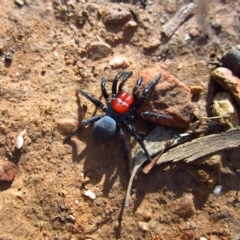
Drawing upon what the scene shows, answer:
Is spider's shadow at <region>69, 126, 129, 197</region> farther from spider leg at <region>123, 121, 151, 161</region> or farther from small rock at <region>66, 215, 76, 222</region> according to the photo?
small rock at <region>66, 215, 76, 222</region>

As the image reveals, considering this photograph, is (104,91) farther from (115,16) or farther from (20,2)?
(20,2)

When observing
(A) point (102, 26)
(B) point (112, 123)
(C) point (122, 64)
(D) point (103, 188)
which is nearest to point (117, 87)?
(C) point (122, 64)

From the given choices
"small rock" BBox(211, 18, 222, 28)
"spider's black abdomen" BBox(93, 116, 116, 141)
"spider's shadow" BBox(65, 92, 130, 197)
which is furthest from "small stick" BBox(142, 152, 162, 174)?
"small rock" BBox(211, 18, 222, 28)

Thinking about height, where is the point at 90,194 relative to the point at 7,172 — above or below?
above

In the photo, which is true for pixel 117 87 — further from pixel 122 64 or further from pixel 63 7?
pixel 63 7

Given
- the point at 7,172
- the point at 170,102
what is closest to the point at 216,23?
the point at 170,102

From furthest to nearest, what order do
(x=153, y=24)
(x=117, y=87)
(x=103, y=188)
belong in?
(x=153, y=24)
(x=117, y=87)
(x=103, y=188)

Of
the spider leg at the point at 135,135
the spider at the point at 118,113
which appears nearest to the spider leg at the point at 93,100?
the spider at the point at 118,113
